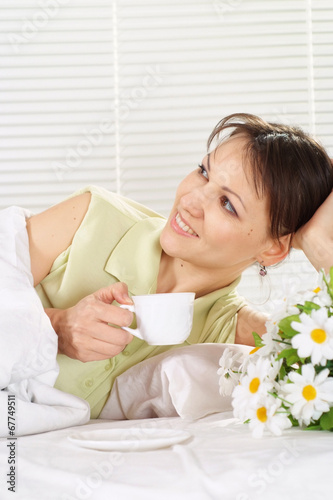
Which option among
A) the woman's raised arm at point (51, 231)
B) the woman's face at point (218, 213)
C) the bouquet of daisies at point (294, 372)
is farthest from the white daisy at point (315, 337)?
the woman's raised arm at point (51, 231)

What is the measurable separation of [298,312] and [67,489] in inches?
19.2

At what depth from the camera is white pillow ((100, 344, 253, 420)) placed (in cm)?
144

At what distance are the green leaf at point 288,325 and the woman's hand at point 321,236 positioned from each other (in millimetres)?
511

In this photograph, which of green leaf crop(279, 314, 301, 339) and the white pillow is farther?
the white pillow

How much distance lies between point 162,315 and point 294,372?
30 cm

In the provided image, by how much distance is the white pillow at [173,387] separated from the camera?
56.6 inches

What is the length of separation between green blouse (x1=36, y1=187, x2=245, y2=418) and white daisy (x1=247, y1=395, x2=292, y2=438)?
23.2 inches

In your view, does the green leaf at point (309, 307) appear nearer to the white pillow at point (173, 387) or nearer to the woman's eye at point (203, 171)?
the white pillow at point (173, 387)

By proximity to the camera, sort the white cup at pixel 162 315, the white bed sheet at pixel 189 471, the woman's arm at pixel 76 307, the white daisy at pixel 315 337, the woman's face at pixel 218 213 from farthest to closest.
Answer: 1. the woman's face at pixel 218 213
2. the woman's arm at pixel 76 307
3. the white cup at pixel 162 315
4. the white daisy at pixel 315 337
5. the white bed sheet at pixel 189 471

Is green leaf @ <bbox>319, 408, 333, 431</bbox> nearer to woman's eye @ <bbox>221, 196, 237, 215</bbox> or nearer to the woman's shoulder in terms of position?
woman's eye @ <bbox>221, 196, 237, 215</bbox>

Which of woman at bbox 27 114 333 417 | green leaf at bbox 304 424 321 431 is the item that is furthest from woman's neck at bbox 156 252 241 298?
green leaf at bbox 304 424 321 431

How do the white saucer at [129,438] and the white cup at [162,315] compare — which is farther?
the white cup at [162,315]

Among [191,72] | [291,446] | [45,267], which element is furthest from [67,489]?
[191,72]

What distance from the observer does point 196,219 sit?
159 centimetres
